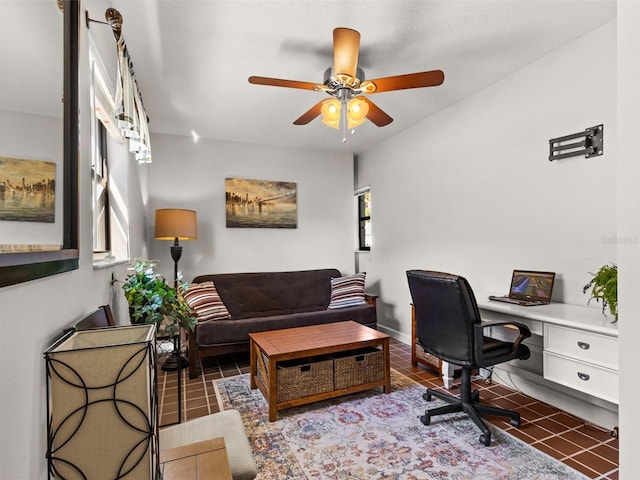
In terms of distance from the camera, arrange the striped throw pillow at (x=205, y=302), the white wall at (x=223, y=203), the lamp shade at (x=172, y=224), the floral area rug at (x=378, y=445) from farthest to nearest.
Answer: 1. the white wall at (x=223, y=203)
2. the lamp shade at (x=172, y=224)
3. the striped throw pillow at (x=205, y=302)
4. the floral area rug at (x=378, y=445)

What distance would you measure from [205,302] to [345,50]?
271 centimetres

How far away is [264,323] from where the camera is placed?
3.55m

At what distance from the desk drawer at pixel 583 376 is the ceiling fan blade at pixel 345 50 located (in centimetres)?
218

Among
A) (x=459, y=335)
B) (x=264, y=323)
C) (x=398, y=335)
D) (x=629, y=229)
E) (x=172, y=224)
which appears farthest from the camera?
(x=398, y=335)

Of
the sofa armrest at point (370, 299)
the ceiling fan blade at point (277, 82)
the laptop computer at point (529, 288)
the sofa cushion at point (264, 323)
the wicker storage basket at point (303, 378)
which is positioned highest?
the ceiling fan blade at point (277, 82)

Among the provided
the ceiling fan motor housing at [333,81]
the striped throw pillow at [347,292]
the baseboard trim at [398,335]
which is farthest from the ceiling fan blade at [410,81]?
the baseboard trim at [398,335]

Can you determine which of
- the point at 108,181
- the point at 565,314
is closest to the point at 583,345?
the point at 565,314

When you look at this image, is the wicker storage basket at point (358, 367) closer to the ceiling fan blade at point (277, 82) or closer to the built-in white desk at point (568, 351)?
the built-in white desk at point (568, 351)

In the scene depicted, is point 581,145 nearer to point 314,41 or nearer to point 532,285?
point 532,285

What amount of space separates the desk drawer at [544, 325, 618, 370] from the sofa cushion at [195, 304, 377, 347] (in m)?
2.04

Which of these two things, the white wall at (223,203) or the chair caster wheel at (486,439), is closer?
the chair caster wheel at (486,439)

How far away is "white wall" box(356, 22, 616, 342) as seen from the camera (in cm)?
234

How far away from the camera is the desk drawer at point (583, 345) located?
1883 mm

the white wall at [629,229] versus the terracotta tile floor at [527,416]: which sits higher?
the white wall at [629,229]
